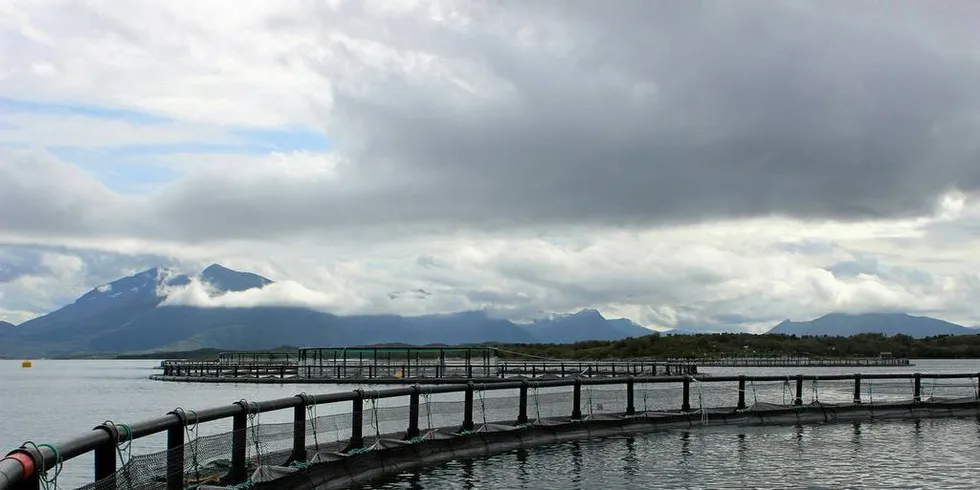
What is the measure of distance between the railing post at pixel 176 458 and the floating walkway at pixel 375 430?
0.01 meters

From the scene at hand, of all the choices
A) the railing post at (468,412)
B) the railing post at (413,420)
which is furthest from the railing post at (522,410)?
the railing post at (413,420)

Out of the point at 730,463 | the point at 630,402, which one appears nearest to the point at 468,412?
the point at 730,463

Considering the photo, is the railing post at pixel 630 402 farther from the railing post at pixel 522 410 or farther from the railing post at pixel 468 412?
the railing post at pixel 468 412

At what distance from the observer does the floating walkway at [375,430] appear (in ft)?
36.6

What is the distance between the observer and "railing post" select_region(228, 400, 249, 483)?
47.9 feet

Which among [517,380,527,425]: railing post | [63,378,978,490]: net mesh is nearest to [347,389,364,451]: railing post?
[63,378,978,490]: net mesh

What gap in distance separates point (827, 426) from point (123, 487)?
27.9m

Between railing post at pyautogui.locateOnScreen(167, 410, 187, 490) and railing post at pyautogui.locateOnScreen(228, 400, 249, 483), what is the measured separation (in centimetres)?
151

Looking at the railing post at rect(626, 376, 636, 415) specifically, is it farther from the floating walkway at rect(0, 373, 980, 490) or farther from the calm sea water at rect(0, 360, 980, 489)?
the calm sea water at rect(0, 360, 980, 489)

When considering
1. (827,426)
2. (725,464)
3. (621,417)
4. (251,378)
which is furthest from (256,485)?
(251,378)

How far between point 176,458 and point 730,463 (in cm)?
1516

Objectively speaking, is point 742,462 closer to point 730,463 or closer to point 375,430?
point 730,463

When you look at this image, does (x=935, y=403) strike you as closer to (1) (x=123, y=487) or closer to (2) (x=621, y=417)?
(2) (x=621, y=417)

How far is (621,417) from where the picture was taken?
30.6 metres
